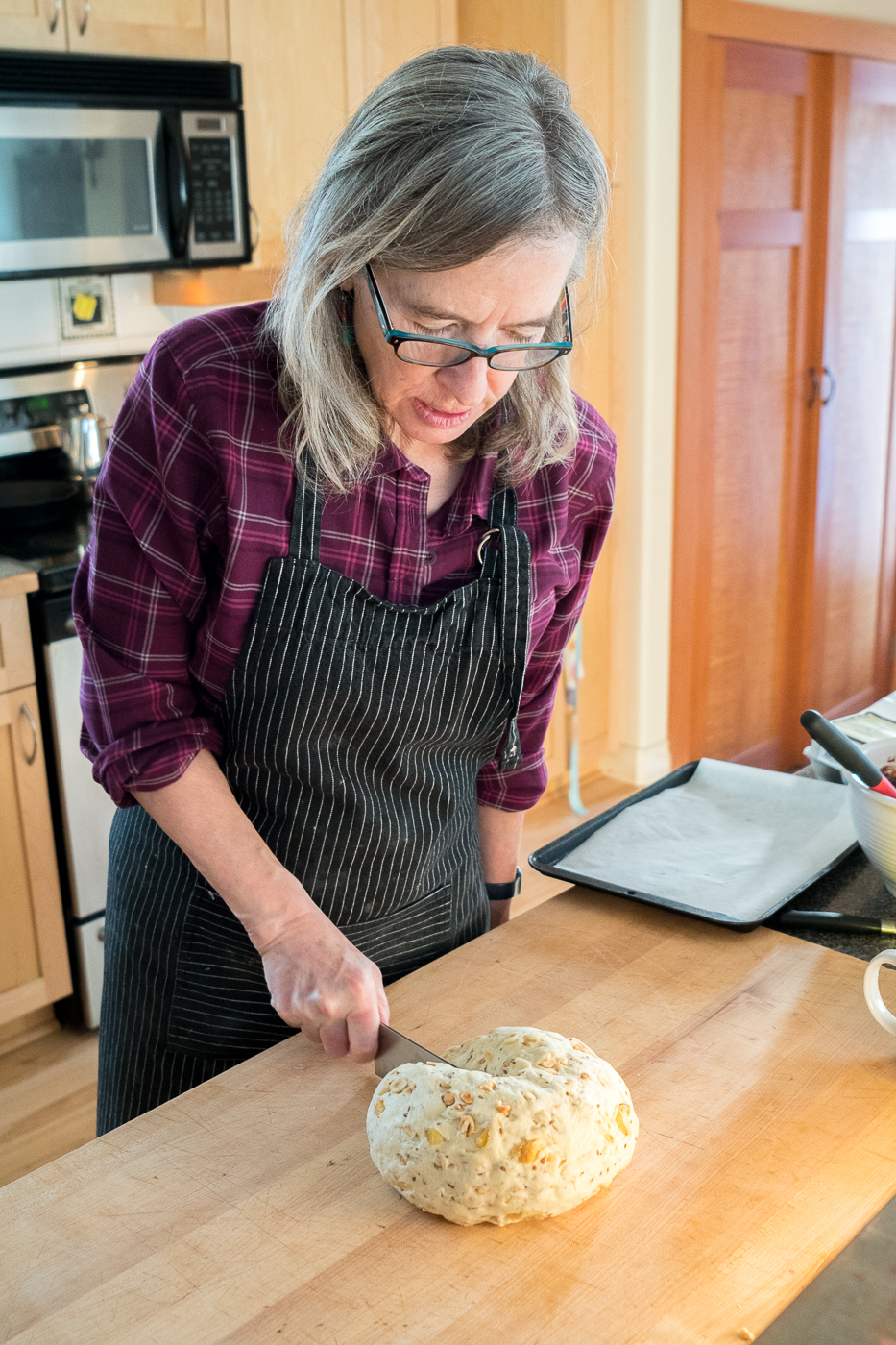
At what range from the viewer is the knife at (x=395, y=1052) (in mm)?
889

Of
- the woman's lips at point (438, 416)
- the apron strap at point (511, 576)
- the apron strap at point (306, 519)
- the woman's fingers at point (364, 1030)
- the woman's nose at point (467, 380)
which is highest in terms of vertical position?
the woman's nose at point (467, 380)

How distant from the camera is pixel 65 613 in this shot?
2162 millimetres

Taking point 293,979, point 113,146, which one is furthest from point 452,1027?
point 113,146

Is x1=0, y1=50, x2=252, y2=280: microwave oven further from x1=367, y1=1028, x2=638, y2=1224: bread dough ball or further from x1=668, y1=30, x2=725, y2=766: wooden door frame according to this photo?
x1=367, y1=1028, x2=638, y2=1224: bread dough ball

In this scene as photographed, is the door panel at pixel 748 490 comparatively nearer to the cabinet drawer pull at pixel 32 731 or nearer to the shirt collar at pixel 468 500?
the cabinet drawer pull at pixel 32 731

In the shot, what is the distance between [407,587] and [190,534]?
197mm

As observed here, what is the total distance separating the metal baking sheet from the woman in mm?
96

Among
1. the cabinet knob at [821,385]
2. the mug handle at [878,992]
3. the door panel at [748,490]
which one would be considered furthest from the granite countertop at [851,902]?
the cabinet knob at [821,385]

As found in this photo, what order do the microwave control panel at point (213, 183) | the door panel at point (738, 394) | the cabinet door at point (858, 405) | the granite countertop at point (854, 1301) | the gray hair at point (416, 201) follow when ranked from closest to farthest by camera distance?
the granite countertop at point (854, 1301) → the gray hair at point (416, 201) → the microwave control panel at point (213, 183) → the door panel at point (738, 394) → the cabinet door at point (858, 405)

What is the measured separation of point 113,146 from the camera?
2.18m

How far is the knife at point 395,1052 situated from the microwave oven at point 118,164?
5.47 feet

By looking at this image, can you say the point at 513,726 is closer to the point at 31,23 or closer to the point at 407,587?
the point at 407,587

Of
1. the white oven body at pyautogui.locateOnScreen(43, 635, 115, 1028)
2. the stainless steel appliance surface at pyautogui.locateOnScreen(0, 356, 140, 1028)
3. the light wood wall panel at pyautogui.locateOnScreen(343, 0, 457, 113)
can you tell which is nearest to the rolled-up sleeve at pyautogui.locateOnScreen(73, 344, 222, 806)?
the stainless steel appliance surface at pyautogui.locateOnScreen(0, 356, 140, 1028)

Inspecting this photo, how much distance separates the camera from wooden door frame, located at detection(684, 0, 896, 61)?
295 cm
